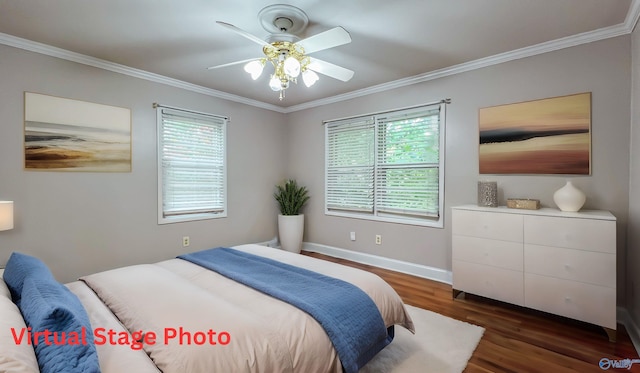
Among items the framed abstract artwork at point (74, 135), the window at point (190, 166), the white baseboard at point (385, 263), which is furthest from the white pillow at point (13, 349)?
the white baseboard at point (385, 263)

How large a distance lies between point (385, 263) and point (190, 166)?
2.91 metres

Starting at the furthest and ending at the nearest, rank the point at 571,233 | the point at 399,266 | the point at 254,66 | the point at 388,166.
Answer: the point at 388,166, the point at 399,266, the point at 571,233, the point at 254,66

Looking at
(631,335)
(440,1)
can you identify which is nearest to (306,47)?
(440,1)

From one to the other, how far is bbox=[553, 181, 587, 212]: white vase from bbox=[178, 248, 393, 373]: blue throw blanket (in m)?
1.85

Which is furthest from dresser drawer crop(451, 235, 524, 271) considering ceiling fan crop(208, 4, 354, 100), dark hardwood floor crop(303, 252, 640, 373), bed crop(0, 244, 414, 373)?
ceiling fan crop(208, 4, 354, 100)

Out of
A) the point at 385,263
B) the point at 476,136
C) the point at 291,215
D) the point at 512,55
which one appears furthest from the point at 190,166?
the point at 512,55

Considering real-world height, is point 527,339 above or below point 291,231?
below

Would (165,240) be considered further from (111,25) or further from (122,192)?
(111,25)

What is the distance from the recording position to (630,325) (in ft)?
7.38

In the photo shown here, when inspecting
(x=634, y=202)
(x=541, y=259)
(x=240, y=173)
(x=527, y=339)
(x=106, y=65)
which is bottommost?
(x=527, y=339)

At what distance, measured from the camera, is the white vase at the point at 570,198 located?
241 centimetres

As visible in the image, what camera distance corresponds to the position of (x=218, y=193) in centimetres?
414

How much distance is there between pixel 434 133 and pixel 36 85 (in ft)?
13.4

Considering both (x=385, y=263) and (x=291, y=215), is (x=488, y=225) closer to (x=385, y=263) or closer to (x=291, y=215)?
(x=385, y=263)
